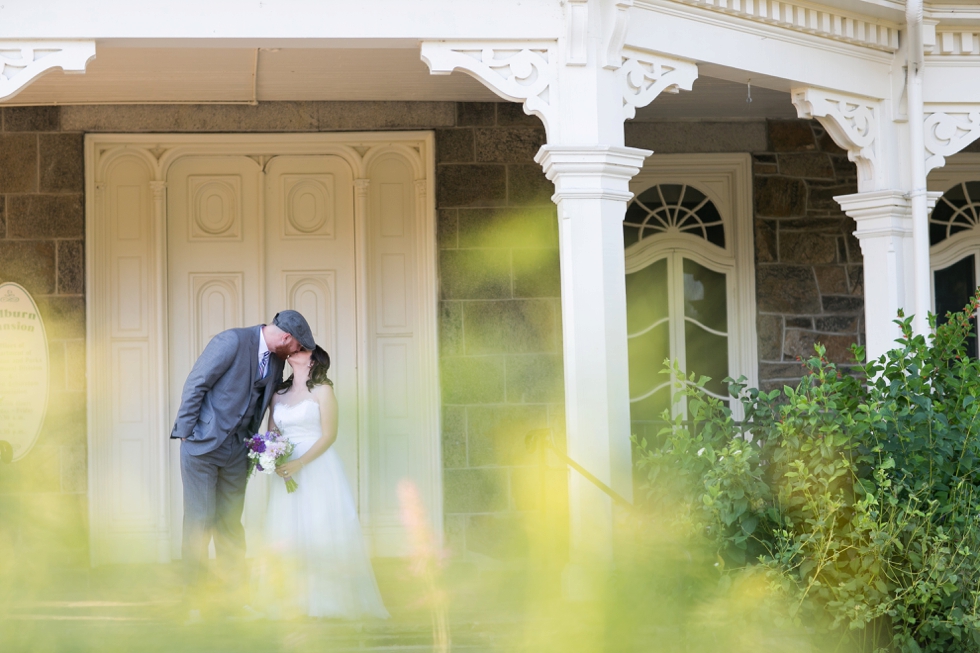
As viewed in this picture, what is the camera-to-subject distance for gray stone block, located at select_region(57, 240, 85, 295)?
6.79m

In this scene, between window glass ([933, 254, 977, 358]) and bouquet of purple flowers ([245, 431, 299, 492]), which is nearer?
bouquet of purple flowers ([245, 431, 299, 492])

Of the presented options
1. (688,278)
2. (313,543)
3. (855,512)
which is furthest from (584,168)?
(688,278)

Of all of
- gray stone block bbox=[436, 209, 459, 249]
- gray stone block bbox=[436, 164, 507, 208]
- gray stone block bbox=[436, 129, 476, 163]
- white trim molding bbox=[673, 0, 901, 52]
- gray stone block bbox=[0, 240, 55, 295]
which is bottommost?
gray stone block bbox=[0, 240, 55, 295]

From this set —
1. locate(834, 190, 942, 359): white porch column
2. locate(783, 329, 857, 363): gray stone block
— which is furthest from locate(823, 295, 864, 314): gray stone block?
locate(834, 190, 942, 359): white porch column

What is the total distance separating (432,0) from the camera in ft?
15.4

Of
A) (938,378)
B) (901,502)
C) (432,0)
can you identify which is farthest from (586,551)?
(432,0)

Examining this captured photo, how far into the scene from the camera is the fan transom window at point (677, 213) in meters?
7.68

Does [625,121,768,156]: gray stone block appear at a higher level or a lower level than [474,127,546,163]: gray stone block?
higher

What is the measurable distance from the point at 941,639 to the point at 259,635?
9.77 feet

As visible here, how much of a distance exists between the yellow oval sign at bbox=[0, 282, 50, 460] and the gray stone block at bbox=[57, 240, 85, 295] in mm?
236

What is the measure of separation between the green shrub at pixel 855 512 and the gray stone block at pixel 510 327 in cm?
291

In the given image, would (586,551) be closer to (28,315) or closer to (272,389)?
(272,389)

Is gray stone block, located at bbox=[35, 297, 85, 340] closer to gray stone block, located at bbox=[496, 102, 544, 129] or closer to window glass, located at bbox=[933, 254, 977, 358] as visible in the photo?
gray stone block, located at bbox=[496, 102, 544, 129]

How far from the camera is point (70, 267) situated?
22.3 ft
